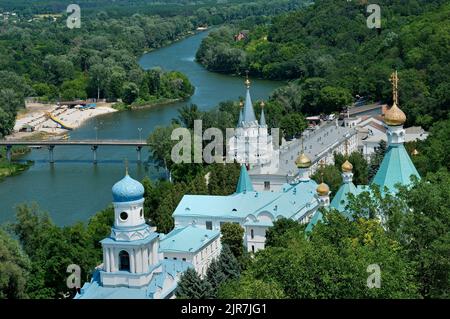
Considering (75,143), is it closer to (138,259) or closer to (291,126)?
(291,126)

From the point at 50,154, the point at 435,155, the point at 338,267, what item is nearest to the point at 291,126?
the point at 50,154

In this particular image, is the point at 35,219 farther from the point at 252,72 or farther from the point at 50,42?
the point at 50,42

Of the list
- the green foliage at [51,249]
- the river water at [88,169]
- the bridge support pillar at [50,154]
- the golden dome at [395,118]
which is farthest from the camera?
the bridge support pillar at [50,154]

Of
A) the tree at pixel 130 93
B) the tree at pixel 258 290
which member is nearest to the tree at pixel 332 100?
the tree at pixel 130 93

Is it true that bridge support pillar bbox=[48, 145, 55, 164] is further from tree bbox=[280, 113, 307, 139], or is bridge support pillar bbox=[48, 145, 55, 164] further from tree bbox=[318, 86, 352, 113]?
tree bbox=[318, 86, 352, 113]

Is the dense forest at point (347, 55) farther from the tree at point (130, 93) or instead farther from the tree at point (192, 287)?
the tree at point (192, 287)

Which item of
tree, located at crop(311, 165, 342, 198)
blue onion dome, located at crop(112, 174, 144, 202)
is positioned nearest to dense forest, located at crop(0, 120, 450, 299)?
blue onion dome, located at crop(112, 174, 144, 202)
